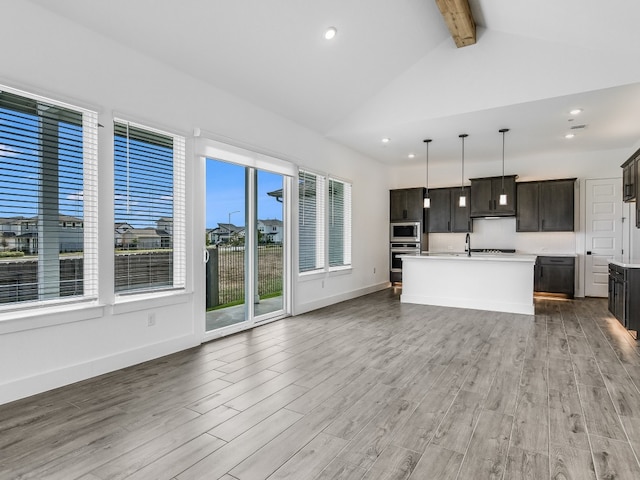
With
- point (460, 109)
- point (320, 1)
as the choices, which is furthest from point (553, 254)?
point (320, 1)

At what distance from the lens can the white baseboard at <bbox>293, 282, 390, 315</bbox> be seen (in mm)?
6012

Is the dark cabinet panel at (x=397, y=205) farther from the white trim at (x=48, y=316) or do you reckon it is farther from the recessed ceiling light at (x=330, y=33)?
the white trim at (x=48, y=316)

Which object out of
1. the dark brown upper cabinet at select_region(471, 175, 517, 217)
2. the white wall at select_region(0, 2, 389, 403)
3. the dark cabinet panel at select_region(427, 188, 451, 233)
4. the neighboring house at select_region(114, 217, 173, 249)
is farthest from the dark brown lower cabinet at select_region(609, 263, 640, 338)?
the neighboring house at select_region(114, 217, 173, 249)

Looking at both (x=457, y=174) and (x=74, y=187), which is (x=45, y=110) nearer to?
(x=74, y=187)

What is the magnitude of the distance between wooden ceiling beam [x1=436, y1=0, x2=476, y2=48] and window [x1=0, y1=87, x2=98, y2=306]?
12.7 feet

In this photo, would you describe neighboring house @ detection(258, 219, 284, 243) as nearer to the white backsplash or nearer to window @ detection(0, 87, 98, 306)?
window @ detection(0, 87, 98, 306)

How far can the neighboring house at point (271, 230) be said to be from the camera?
17.6 ft

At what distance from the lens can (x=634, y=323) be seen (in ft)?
14.5

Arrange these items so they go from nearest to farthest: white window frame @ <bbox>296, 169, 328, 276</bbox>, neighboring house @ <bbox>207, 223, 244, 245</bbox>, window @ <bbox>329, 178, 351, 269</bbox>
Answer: neighboring house @ <bbox>207, 223, 244, 245</bbox>, white window frame @ <bbox>296, 169, 328, 276</bbox>, window @ <bbox>329, 178, 351, 269</bbox>

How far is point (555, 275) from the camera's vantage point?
7363 mm

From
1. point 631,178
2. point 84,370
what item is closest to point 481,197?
point 631,178

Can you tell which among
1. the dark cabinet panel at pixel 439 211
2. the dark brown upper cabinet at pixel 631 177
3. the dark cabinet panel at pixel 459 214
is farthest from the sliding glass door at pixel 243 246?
the dark brown upper cabinet at pixel 631 177

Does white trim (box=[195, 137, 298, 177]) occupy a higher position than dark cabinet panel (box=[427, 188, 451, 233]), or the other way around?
white trim (box=[195, 137, 298, 177])

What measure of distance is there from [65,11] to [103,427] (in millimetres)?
3217
